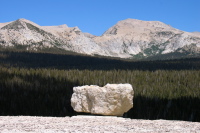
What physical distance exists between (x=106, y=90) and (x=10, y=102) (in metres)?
39.9

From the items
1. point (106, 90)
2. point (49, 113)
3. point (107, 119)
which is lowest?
point (49, 113)

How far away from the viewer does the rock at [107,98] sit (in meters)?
20.5

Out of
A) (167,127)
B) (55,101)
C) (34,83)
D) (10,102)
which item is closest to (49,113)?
(55,101)

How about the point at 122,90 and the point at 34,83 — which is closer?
the point at 122,90

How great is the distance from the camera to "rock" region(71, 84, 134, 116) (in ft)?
67.4

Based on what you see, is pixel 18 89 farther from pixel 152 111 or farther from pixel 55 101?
pixel 152 111

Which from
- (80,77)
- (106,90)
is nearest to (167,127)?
(106,90)

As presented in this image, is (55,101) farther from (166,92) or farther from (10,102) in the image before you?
(166,92)

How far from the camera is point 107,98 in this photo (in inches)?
810

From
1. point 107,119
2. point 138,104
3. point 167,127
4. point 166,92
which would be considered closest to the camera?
point 167,127

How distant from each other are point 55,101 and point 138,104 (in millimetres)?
14961

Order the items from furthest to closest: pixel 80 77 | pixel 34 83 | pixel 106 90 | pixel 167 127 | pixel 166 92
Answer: pixel 80 77
pixel 34 83
pixel 166 92
pixel 106 90
pixel 167 127

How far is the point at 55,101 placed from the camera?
56.2m

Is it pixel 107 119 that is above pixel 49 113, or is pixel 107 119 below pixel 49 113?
above
